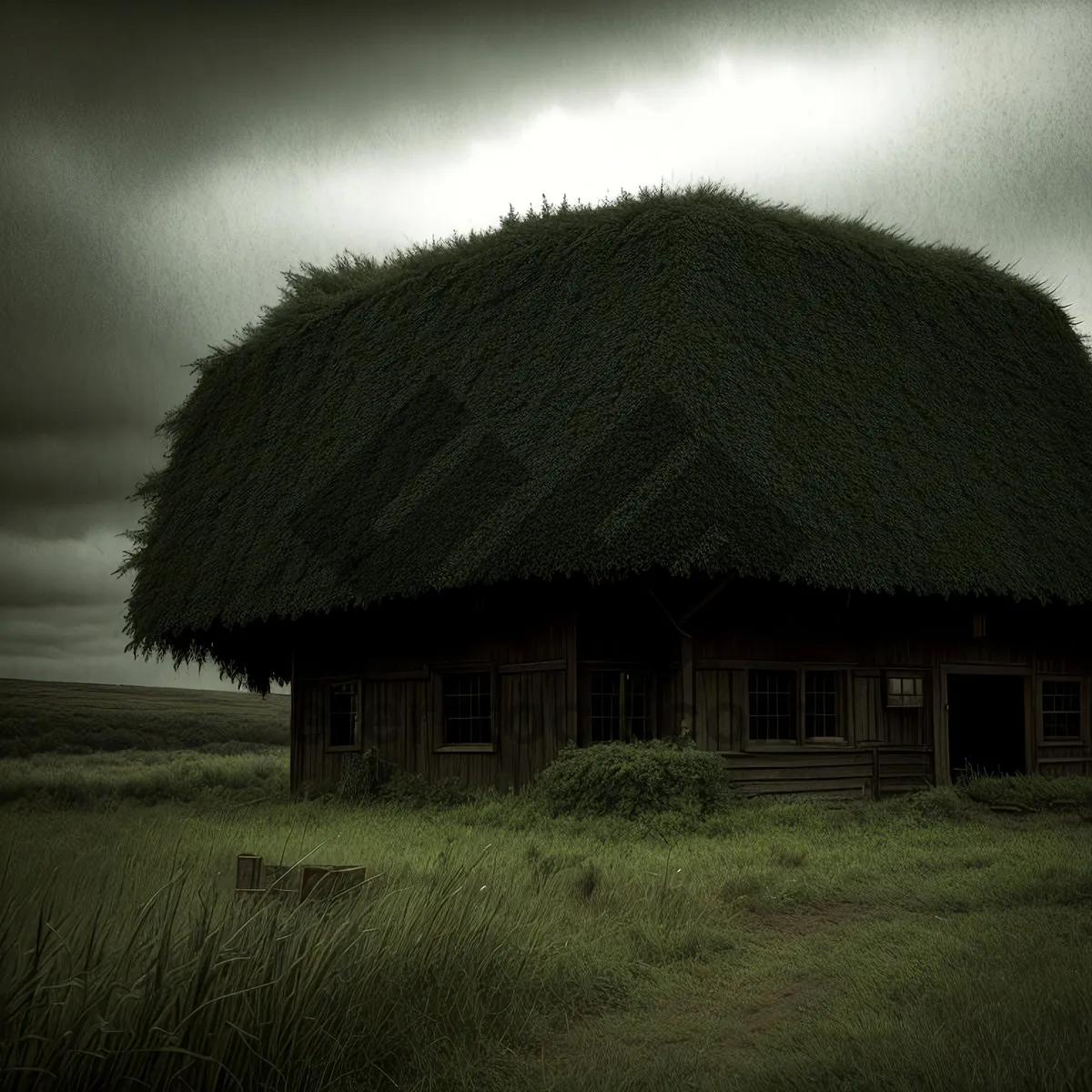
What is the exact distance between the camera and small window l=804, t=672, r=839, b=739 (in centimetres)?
1750

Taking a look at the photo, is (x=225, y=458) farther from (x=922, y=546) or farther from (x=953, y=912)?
(x=953, y=912)

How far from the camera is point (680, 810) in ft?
44.9

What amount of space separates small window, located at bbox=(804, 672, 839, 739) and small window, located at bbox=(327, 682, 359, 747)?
7672mm

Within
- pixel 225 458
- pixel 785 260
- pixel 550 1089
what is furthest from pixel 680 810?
pixel 225 458

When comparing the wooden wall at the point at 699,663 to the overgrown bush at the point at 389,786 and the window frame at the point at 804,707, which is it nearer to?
the window frame at the point at 804,707

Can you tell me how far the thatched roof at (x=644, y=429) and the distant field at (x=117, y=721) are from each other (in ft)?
31.8

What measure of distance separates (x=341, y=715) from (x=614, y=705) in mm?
6175

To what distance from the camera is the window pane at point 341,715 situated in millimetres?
20453

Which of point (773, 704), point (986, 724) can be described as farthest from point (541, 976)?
point (986, 724)

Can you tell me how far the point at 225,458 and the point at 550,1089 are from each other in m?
20.1

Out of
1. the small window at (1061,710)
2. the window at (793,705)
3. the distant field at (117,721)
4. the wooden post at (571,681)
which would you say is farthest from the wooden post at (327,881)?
the distant field at (117,721)

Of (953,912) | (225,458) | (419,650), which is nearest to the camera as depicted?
(953,912)

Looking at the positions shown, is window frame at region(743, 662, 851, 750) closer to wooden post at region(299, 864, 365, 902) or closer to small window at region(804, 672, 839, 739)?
small window at region(804, 672, 839, 739)

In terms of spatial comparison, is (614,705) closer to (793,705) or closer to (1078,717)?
(793,705)
